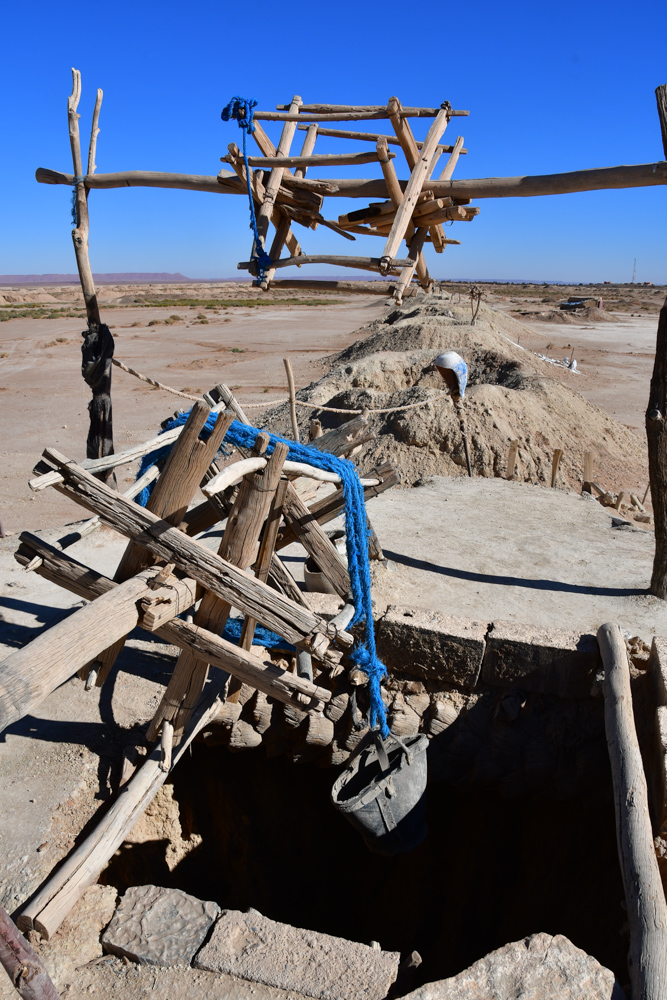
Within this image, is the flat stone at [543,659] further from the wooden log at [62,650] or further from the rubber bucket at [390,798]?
the wooden log at [62,650]

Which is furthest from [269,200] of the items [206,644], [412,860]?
[412,860]

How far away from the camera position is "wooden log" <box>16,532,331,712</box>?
3385 mm

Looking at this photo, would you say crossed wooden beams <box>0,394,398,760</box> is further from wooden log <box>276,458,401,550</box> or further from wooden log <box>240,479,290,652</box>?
wooden log <box>276,458,401,550</box>

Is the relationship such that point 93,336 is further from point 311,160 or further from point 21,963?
point 21,963

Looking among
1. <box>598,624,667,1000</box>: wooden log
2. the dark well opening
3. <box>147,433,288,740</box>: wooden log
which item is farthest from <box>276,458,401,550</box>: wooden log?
<box>598,624,667,1000</box>: wooden log

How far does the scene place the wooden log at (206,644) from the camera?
3.38 metres

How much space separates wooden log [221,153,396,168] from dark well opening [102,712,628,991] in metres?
4.29

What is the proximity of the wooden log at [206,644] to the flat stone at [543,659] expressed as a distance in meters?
1.63

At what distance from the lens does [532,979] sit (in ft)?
9.00

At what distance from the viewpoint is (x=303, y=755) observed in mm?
4859

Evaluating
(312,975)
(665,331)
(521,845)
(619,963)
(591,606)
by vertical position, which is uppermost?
(665,331)

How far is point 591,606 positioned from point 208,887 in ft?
11.6

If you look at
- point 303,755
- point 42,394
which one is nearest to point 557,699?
point 303,755

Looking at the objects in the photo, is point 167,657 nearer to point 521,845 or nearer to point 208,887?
point 208,887
